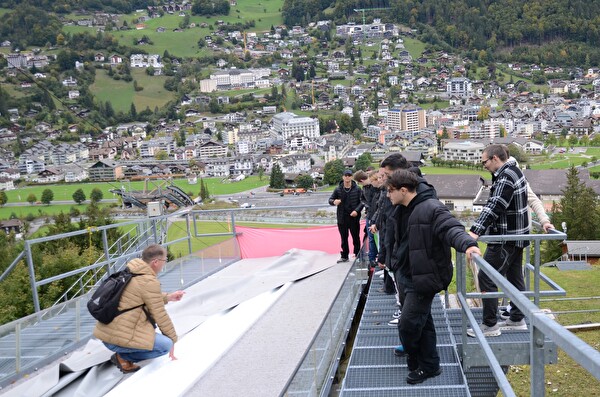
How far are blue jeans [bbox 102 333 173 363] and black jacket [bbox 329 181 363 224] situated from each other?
325 cm

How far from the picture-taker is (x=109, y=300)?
13.9ft

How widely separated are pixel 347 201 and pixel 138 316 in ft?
11.6

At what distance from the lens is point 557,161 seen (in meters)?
63.8

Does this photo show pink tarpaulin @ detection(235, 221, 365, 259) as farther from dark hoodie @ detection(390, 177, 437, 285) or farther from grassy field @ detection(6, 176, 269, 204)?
grassy field @ detection(6, 176, 269, 204)

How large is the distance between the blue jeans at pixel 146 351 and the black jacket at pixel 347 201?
3250mm

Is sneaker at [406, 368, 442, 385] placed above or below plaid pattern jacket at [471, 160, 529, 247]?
below

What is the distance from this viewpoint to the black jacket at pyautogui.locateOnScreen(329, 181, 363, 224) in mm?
7309

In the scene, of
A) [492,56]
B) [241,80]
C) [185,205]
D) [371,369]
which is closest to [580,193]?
[185,205]

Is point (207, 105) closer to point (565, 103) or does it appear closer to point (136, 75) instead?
point (136, 75)

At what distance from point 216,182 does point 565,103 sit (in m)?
66.2

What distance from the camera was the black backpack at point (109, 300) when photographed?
4.23m

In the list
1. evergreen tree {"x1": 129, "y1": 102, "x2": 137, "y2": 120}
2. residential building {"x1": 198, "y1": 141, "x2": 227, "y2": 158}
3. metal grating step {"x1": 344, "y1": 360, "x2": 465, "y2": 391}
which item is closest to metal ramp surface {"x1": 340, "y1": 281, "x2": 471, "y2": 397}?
metal grating step {"x1": 344, "y1": 360, "x2": 465, "y2": 391}

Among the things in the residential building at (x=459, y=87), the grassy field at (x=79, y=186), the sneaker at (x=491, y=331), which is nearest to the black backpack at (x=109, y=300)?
the sneaker at (x=491, y=331)

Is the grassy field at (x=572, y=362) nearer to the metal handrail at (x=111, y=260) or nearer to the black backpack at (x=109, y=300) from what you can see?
the black backpack at (x=109, y=300)
